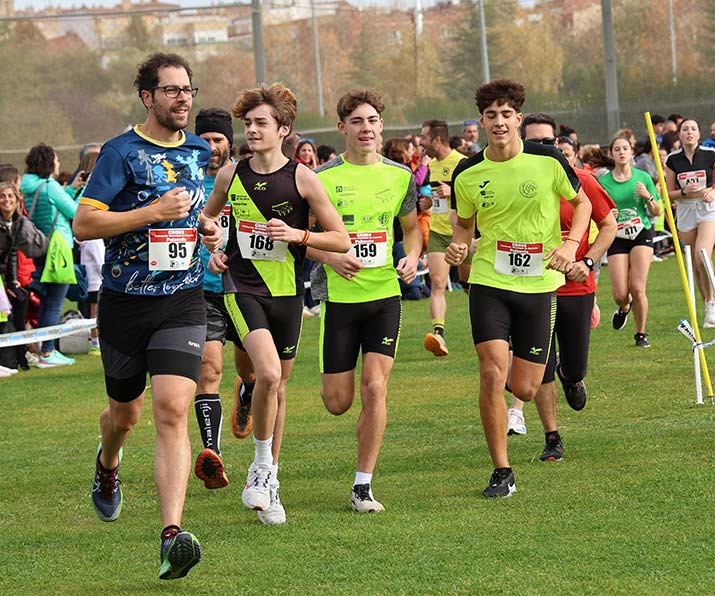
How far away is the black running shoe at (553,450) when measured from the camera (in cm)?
840

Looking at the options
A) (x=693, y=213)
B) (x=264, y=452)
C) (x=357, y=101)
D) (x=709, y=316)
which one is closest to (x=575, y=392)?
(x=357, y=101)

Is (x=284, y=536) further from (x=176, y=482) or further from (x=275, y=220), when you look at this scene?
(x=275, y=220)

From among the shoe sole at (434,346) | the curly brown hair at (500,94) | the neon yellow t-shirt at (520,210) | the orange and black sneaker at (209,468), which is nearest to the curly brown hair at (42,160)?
the shoe sole at (434,346)

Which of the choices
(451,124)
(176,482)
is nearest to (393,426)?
(176,482)

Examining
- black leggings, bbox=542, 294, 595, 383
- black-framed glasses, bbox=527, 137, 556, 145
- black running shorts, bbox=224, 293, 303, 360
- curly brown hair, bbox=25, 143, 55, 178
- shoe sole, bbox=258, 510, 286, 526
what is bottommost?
shoe sole, bbox=258, 510, 286, 526

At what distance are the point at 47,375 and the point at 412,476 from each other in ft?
23.0

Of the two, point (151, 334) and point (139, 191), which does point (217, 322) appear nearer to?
point (151, 334)

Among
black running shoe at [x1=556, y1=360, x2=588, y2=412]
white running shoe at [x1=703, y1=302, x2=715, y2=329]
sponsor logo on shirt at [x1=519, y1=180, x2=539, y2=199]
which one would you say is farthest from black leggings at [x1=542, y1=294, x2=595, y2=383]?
white running shoe at [x1=703, y1=302, x2=715, y2=329]

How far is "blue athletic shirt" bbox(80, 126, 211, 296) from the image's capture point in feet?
20.2

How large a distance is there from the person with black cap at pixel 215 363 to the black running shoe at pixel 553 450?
1900mm

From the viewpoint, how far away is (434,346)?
13.6 m

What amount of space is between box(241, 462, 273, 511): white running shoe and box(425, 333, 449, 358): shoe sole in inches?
255

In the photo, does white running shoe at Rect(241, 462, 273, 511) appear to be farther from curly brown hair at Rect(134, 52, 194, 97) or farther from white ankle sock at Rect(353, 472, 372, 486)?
curly brown hair at Rect(134, 52, 194, 97)

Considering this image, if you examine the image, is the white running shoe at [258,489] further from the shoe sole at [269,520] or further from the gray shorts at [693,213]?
the gray shorts at [693,213]
